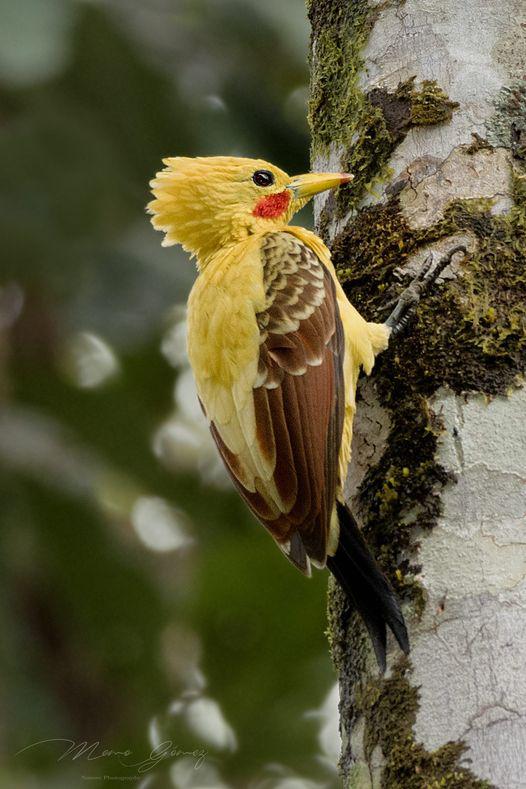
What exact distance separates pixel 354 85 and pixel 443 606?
1.83 m

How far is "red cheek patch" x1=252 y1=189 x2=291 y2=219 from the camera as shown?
169 inches

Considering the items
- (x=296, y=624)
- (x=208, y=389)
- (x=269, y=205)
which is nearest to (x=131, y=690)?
(x=296, y=624)

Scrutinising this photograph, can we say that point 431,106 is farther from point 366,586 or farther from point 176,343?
point 176,343

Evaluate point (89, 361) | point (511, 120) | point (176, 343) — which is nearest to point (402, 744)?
point (511, 120)

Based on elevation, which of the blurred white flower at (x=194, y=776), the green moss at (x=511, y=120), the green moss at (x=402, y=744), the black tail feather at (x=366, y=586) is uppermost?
the green moss at (x=511, y=120)

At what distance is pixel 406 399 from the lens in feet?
10.1

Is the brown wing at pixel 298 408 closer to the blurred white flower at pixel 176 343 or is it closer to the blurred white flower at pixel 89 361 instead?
the blurred white flower at pixel 89 361

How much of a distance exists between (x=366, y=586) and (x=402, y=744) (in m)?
0.43

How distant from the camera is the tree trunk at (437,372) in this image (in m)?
2.51

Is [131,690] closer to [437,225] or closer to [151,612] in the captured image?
[151,612]

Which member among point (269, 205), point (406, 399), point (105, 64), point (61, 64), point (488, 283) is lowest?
point (406, 399)

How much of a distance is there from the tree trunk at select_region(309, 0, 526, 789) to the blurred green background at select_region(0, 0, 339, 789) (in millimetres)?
1396

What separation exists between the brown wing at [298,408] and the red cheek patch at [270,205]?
58cm

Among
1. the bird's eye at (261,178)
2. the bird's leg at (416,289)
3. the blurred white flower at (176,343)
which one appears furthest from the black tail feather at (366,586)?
the blurred white flower at (176,343)
